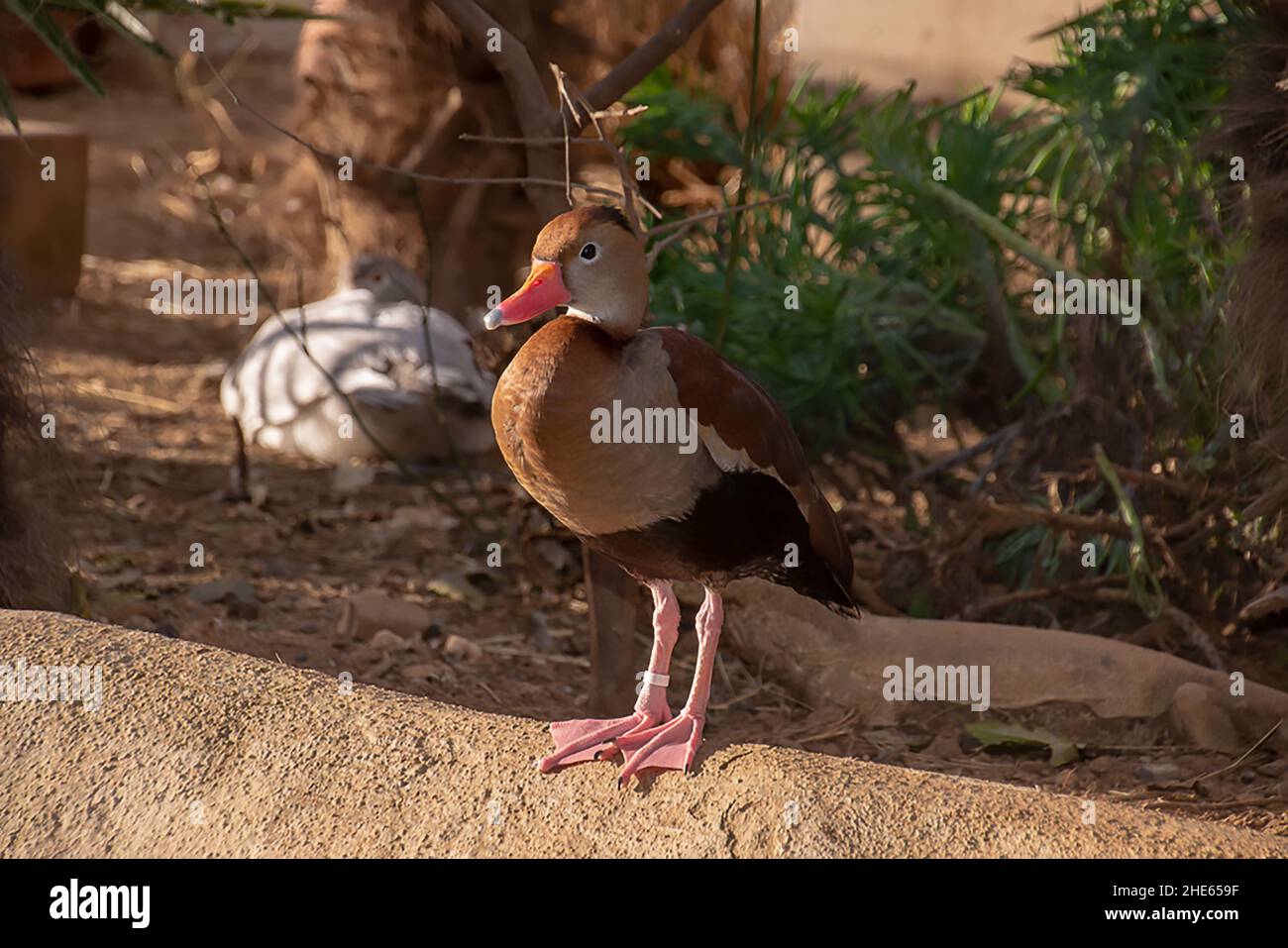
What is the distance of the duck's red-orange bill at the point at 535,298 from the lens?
2602 mm

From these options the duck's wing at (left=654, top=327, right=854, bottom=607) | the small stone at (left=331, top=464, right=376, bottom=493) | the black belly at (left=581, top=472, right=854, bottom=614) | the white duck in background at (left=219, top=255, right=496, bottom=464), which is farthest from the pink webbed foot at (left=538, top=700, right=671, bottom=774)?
the small stone at (left=331, top=464, right=376, bottom=493)

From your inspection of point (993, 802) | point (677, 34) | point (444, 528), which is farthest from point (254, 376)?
point (993, 802)

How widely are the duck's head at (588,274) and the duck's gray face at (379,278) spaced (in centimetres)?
402

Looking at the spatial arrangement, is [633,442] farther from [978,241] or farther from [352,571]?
[978,241]

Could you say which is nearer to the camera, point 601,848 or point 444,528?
point 601,848

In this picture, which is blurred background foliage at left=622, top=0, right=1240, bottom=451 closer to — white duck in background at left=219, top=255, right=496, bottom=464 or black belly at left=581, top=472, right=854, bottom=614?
white duck in background at left=219, top=255, right=496, bottom=464

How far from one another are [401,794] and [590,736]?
0.35 metres

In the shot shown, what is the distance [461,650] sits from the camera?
448 cm

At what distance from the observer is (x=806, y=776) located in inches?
102

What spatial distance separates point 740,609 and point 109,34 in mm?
9845

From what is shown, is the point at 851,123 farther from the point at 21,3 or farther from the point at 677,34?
the point at 21,3

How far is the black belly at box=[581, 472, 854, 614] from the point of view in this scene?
2762 mm

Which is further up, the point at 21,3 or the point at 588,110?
the point at 21,3

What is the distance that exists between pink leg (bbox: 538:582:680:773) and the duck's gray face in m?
3.86
